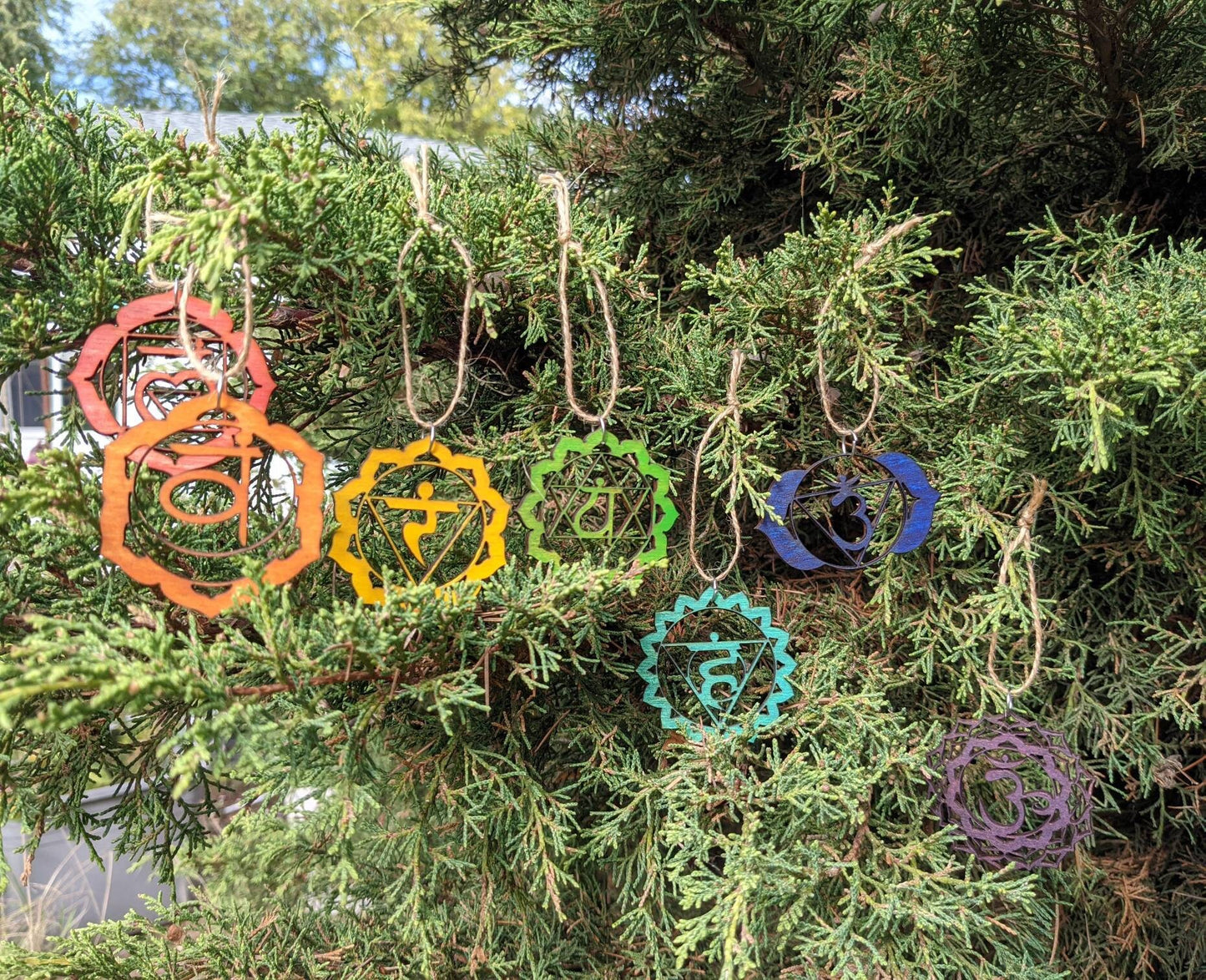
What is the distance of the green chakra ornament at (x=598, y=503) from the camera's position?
117 cm

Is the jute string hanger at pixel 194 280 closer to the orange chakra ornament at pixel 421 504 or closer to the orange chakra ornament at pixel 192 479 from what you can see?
the orange chakra ornament at pixel 192 479

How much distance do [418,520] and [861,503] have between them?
0.85 metres

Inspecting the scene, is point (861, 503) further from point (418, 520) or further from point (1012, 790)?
point (418, 520)

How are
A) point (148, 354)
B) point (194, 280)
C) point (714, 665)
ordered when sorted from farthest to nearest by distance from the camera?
point (714, 665) → point (148, 354) → point (194, 280)

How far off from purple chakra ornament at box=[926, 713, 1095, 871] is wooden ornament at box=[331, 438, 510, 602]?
3.00 feet

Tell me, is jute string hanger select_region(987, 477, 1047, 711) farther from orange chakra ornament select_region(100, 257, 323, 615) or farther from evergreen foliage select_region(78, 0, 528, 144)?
evergreen foliage select_region(78, 0, 528, 144)

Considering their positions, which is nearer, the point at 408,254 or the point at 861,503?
the point at 408,254

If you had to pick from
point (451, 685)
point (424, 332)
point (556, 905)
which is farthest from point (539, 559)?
point (556, 905)

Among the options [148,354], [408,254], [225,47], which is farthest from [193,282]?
[225,47]

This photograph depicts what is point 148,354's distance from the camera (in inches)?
41.7

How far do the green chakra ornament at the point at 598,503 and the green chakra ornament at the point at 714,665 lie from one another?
0.15 meters

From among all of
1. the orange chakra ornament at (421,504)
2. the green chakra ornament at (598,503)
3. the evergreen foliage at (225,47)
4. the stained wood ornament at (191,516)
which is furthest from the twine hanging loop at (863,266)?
the evergreen foliage at (225,47)

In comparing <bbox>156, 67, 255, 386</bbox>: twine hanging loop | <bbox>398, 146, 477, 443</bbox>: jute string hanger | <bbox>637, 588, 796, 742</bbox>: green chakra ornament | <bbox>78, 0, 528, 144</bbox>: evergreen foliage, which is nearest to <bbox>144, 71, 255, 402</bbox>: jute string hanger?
<bbox>156, 67, 255, 386</bbox>: twine hanging loop

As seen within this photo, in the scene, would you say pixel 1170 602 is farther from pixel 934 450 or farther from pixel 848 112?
pixel 848 112
